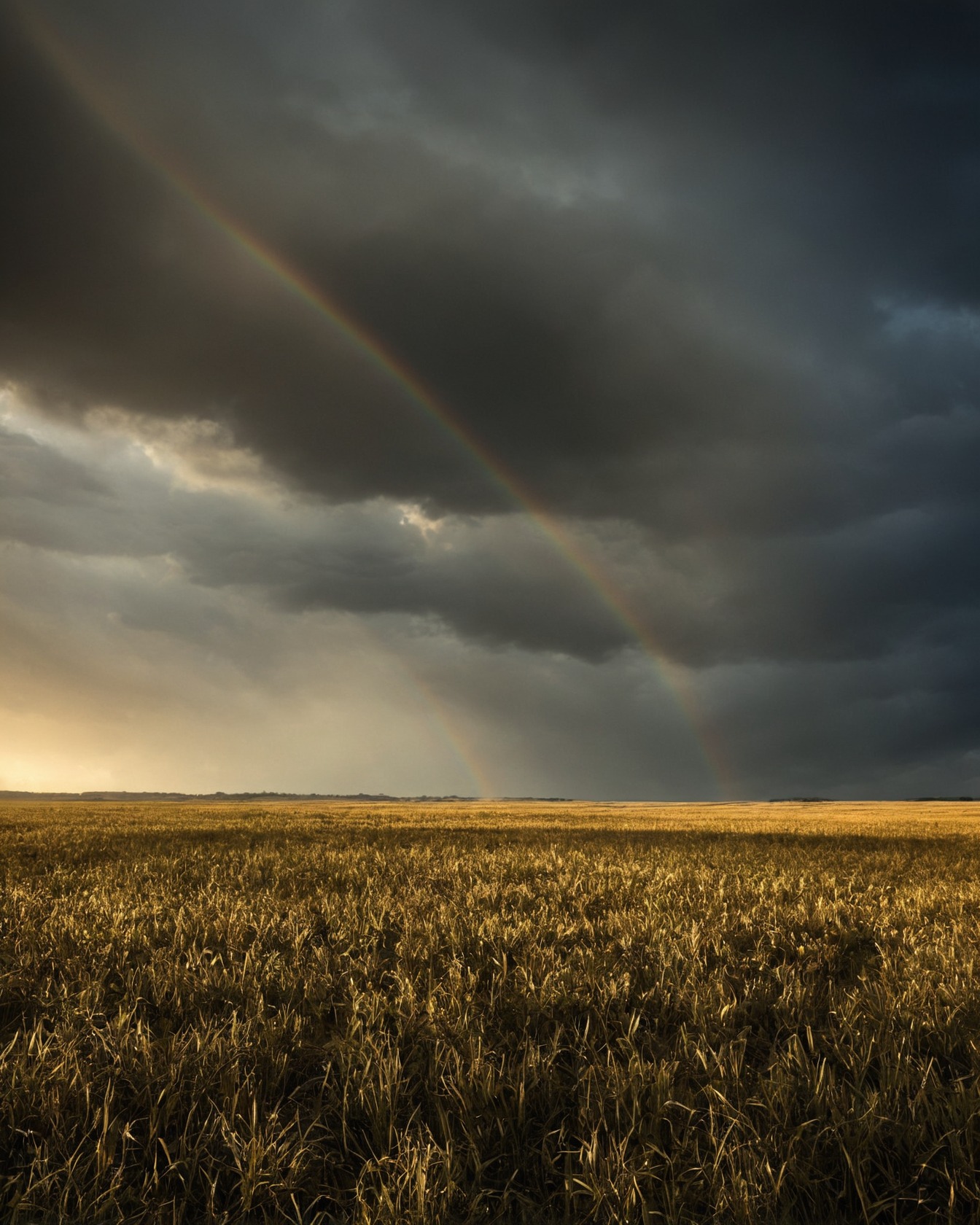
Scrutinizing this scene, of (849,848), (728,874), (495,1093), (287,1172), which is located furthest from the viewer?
(849,848)

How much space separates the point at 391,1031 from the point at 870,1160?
226 cm

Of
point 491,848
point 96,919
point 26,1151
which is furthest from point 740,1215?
point 491,848

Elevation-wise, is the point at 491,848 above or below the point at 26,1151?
below

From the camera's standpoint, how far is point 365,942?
521 cm

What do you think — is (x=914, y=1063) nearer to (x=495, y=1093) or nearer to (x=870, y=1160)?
(x=870, y=1160)

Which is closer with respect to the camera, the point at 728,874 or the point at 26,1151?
the point at 26,1151

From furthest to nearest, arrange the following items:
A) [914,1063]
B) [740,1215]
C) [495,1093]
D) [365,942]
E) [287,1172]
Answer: [365,942], [914,1063], [495,1093], [287,1172], [740,1215]

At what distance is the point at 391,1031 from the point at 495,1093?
40.0 inches

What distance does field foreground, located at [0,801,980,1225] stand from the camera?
228 cm

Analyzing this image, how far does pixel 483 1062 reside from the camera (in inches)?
119

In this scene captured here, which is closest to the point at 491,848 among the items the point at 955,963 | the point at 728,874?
→ the point at 728,874

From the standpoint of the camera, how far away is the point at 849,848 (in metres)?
17.3

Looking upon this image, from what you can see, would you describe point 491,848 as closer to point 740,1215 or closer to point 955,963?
point 955,963

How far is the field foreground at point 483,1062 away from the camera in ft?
7.48
